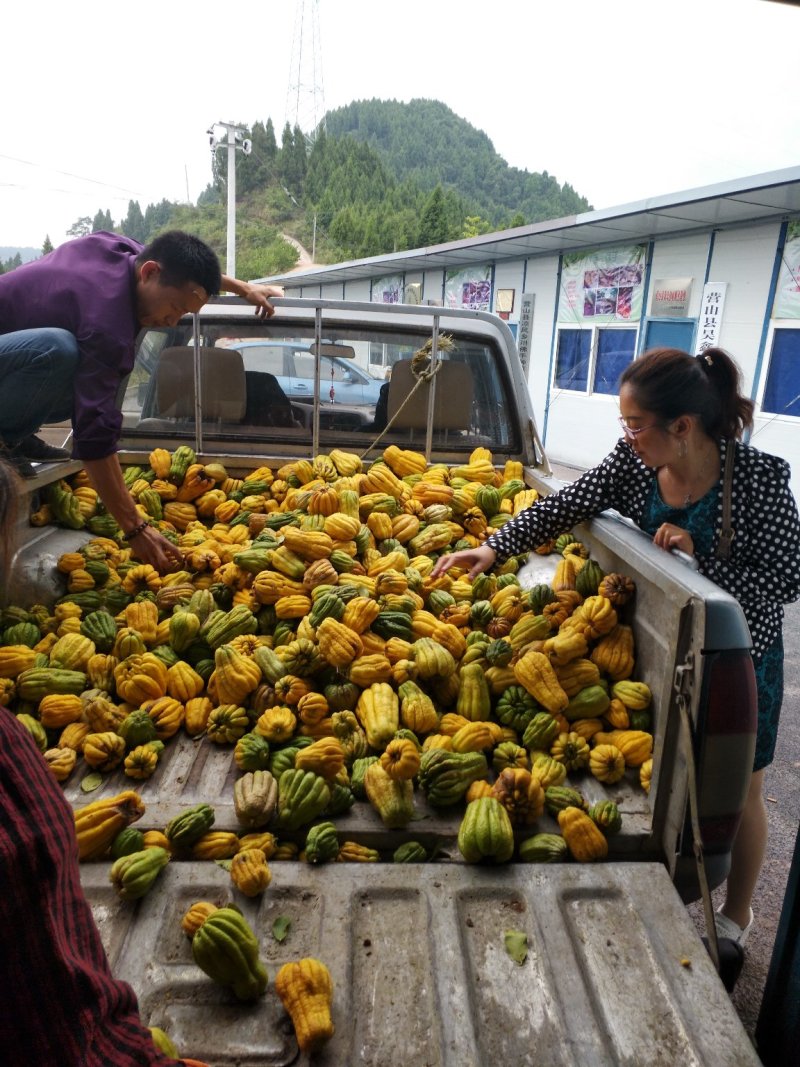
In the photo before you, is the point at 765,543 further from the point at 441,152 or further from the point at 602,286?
the point at 441,152

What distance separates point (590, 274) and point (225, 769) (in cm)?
1714

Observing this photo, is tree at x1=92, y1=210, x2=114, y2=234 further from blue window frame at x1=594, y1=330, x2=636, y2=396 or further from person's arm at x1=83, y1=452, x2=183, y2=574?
person's arm at x1=83, y1=452, x2=183, y2=574

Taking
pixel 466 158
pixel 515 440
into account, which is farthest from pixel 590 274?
pixel 466 158

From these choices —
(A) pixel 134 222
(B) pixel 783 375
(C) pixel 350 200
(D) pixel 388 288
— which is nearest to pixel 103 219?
(A) pixel 134 222

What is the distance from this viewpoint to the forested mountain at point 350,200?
2756 inches

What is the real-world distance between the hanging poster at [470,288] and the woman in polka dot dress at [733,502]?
20276mm

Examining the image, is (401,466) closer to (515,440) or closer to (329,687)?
(515,440)

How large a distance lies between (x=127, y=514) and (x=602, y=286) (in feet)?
51.6

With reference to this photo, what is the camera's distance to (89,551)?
388 cm

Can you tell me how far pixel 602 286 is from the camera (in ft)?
56.7

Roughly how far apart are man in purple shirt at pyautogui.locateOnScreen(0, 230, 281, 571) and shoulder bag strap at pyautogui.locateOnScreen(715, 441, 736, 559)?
2490 mm

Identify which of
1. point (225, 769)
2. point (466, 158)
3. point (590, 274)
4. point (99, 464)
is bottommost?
point (225, 769)

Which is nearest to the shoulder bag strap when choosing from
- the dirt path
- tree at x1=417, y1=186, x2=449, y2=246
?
tree at x1=417, y1=186, x2=449, y2=246

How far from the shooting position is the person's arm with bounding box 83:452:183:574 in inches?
142
